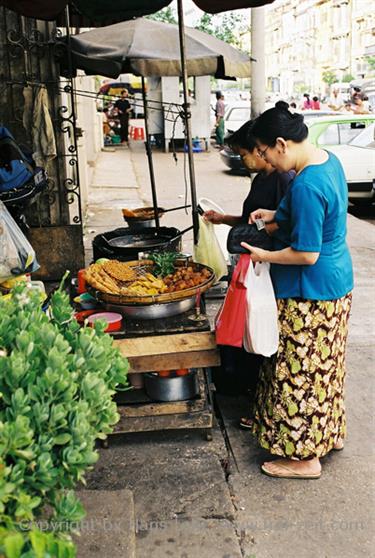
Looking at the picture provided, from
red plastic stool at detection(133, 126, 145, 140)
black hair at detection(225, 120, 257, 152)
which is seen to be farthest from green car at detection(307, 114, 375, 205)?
red plastic stool at detection(133, 126, 145, 140)

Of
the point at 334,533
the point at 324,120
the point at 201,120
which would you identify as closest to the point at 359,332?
the point at 334,533

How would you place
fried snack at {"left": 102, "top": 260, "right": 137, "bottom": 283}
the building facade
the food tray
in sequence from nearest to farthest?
the food tray, fried snack at {"left": 102, "top": 260, "right": 137, "bottom": 283}, the building facade

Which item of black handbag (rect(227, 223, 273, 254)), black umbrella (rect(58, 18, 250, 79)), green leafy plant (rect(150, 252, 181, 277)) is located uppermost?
black umbrella (rect(58, 18, 250, 79))

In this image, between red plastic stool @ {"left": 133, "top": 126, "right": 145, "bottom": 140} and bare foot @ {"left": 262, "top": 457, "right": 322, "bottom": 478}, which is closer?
bare foot @ {"left": 262, "top": 457, "right": 322, "bottom": 478}

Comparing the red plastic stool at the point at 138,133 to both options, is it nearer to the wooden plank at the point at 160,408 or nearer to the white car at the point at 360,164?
the white car at the point at 360,164

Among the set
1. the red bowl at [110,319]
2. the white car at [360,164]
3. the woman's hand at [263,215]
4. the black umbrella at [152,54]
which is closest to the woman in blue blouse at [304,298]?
the woman's hand at [263,215]

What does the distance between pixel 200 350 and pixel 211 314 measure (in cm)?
91

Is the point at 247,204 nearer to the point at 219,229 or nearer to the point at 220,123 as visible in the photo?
the point at 219,229

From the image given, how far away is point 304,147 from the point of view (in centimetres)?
339

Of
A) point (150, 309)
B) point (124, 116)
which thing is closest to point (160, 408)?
point (150, 309)

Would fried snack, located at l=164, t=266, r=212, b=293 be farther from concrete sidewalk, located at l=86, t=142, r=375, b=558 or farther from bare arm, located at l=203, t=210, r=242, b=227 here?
concrete sidewalk, located at l=86, t=142, r=375, b=558

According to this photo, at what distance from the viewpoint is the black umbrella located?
5.68 m

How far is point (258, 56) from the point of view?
317 inches

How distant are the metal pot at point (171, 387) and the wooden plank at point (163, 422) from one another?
12 cm
